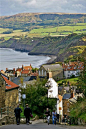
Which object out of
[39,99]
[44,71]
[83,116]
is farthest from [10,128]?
[44,71]

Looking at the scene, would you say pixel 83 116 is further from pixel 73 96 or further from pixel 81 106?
pixel 73 96

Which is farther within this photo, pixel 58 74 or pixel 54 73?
pixel 58 74

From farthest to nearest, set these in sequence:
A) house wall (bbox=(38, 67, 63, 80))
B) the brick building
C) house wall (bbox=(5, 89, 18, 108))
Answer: house wall (bbox=(38, 67, 63, 80)), house wall (bbox=(5, 89, 18, 108)), the brick building

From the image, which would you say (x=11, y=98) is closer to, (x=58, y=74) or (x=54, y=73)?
(x=54, y=73)

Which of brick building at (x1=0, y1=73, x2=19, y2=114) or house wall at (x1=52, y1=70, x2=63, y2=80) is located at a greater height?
house wall at (x1=52, y1=70, x2=63, y2=80)

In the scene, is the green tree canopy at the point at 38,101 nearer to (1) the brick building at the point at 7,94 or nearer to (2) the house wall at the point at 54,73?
(1) the brick building at the point at 7,94

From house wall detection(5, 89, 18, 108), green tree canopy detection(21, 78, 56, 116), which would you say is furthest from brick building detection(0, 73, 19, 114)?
green tree canopy detection(21, 78, 56, 116)

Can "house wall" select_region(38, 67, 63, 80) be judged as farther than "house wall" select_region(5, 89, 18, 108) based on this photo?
Yes

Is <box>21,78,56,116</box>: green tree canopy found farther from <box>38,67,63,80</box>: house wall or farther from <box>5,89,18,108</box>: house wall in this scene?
<box>38,67,63,80</box>: house wall

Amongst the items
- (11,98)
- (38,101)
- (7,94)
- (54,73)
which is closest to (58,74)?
(54,73)

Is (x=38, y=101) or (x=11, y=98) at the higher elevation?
(x=38, y=101)

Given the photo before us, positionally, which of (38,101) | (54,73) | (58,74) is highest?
(54,73)
